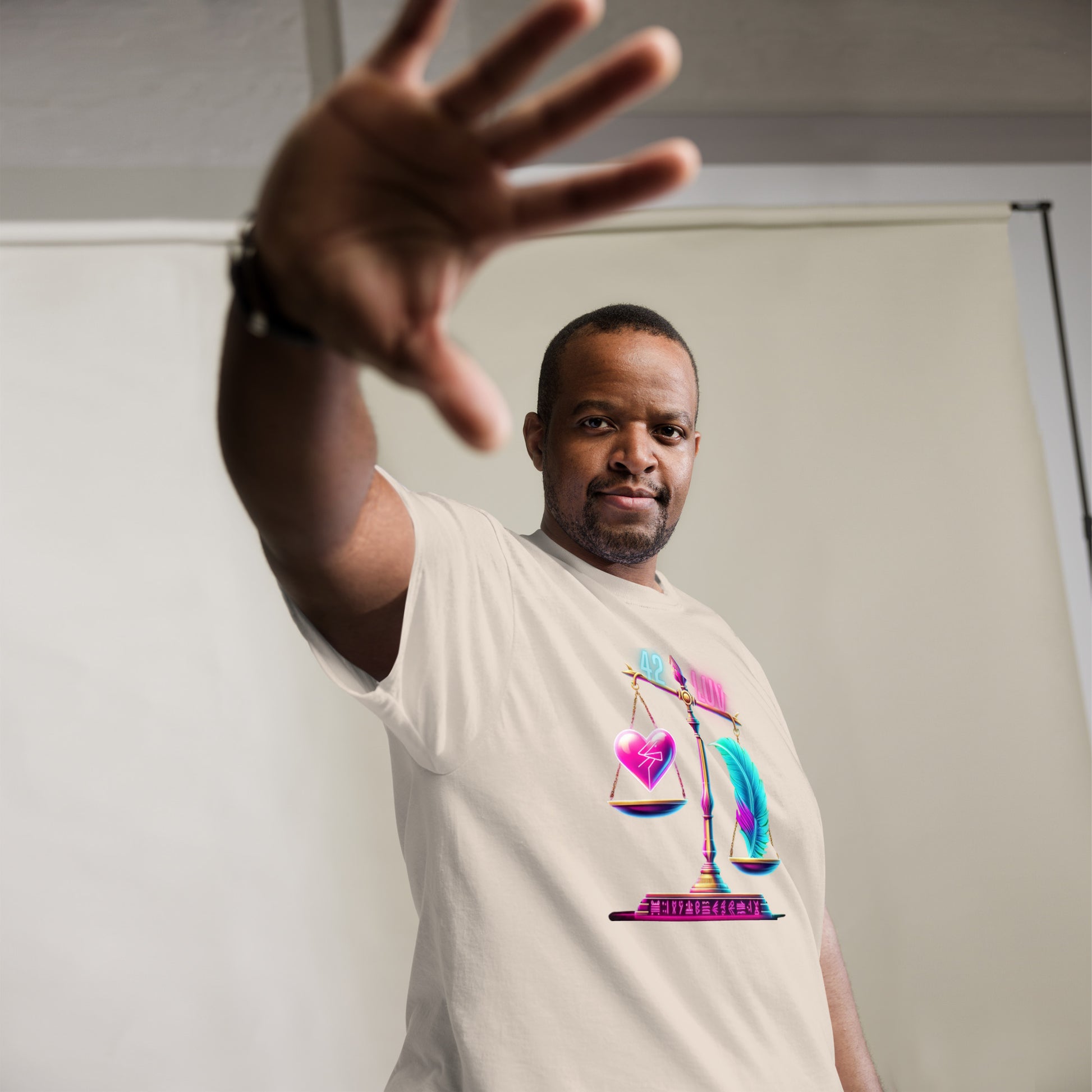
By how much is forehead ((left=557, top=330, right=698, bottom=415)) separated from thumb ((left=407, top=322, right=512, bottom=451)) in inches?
25.5

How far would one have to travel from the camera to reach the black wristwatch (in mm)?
534

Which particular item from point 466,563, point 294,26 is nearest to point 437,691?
point 466,563

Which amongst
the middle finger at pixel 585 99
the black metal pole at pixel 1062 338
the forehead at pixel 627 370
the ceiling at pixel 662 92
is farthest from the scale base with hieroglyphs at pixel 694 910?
the ceiling at pixel 662 92

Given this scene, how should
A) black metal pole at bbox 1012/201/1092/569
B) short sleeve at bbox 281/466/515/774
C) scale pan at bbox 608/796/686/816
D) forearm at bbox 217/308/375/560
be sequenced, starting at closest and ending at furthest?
1. forearm at bbox 217/308/375/560
2. short sleeve at bbox 281/466/515/774
3. scale pan at bbox 608/796/686/816
4. black metal pole at bbox 1012/201/1092/569

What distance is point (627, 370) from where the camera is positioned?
111cm

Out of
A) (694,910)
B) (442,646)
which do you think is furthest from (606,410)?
(694,910)

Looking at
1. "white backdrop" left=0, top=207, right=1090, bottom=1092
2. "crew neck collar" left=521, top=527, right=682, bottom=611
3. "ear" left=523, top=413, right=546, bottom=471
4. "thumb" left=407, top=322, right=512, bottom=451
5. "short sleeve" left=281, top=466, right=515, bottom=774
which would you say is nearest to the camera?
"thumb" left=407, top=322, right=512, bottom=451

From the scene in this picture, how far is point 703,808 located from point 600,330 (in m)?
0.56

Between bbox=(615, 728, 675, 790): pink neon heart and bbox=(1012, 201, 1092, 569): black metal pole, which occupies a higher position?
bbox=(1012, 201, 1092, 569): black metal pole

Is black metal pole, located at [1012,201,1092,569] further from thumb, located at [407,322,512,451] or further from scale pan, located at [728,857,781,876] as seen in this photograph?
thumb, located at [407,322,512,451]

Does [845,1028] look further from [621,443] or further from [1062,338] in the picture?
[1062,338]

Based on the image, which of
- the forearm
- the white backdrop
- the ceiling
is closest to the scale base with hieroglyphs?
the forearm

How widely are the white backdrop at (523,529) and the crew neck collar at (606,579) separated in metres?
0.69

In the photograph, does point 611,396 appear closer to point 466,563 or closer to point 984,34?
point 466,563
